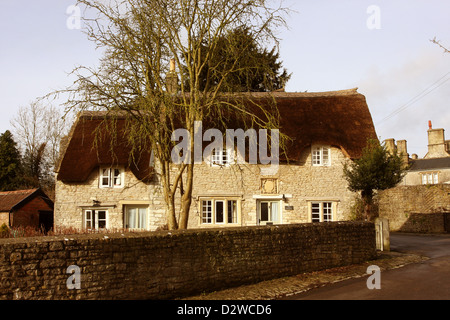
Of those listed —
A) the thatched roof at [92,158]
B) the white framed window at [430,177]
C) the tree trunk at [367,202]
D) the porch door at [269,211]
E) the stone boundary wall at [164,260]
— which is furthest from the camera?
the white framed window at [430,177]

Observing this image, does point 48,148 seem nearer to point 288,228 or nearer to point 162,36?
point 162,36

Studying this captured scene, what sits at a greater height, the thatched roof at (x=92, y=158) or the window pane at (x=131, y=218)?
the thatched roof at (x=92, y=158)

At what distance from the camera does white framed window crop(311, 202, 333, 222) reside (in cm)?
2161

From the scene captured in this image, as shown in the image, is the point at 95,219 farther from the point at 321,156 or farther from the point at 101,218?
the point at 321,156

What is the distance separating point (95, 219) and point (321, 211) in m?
10.8

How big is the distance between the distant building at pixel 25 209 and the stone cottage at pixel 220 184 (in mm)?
5042

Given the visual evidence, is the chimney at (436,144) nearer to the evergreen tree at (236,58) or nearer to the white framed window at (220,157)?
the white framed window at (220,157)

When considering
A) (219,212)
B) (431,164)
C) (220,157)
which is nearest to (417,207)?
(219,212)

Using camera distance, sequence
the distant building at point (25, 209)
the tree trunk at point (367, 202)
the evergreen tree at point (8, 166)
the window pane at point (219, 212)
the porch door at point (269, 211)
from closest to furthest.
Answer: the window pane at point (219, 212) < the porch door at point (269, 211) < the tree trunk at point (367, 202) < the distant building at point (25, 209) < the evergreen tree at point (8, 166)

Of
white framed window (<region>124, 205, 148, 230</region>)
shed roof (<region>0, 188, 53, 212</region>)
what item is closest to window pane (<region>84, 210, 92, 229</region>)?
white framed window (<region>124, 205, 148, 230</region>)

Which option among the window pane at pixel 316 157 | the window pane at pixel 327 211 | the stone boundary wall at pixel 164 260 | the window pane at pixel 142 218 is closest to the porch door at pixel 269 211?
the window pane at pixel 327 211

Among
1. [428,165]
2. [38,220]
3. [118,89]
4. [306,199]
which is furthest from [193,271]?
[428,165]

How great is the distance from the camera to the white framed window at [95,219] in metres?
20.6
